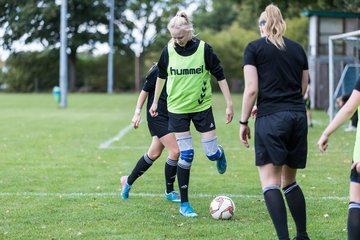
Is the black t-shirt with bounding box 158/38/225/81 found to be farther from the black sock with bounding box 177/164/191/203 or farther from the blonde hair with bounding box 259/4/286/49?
the blonde hair with bounding box 259/4/286/49

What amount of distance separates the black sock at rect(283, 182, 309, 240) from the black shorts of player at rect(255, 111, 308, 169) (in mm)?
303

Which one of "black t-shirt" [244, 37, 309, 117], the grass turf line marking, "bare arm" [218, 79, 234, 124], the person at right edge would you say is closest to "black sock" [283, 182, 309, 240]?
the person at right edge

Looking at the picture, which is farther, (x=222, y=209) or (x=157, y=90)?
(x=157, y=90)

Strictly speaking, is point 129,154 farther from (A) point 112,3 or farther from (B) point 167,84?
(A) point 112,3

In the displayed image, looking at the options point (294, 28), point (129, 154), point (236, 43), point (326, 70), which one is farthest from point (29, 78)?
point (129, 154)

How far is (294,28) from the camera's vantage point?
50.8 m

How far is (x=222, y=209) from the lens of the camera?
6.22 m

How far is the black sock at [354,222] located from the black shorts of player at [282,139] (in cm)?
63

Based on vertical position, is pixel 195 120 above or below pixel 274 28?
below

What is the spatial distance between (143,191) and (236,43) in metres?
55.3

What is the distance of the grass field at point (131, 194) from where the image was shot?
5.78 meters

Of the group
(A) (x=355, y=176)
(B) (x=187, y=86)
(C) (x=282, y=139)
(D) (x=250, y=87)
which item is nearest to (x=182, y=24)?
(B) (x=187, y=86)

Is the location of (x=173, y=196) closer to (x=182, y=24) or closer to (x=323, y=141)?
(x=182, y=24)

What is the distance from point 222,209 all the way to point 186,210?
41 centimetres
